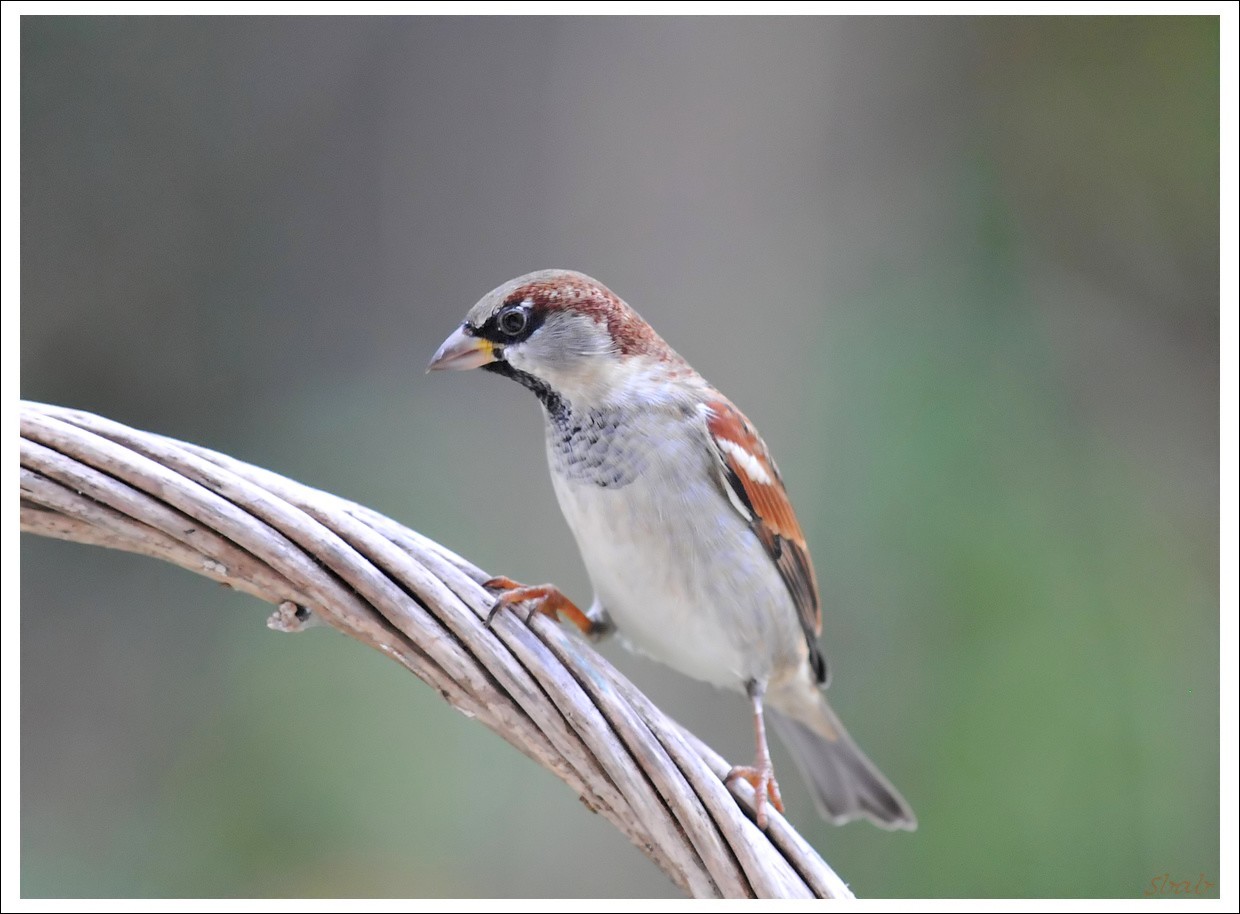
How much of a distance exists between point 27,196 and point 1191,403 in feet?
6.24

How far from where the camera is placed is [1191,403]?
1.86 metres

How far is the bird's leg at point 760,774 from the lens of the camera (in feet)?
2.82

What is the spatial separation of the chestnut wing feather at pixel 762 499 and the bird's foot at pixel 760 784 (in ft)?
0.72

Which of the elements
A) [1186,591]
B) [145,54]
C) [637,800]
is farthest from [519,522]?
[1186,591]

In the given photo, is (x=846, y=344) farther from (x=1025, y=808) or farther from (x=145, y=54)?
(x=145, y=54)

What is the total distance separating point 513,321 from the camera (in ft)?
3.33

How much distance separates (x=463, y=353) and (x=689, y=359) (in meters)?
0.85

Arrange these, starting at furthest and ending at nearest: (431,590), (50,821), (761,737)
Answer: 1. (50,821)
2. (761,737)
3. (431,590)
